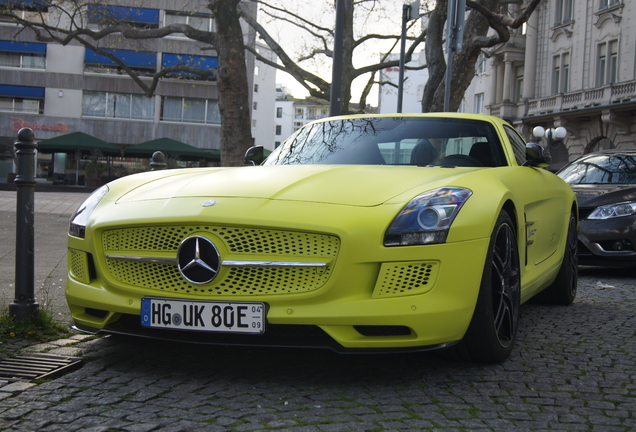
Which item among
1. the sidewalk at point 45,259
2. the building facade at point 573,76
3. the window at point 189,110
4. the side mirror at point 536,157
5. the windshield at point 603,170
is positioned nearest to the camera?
the side mirror at point 536,157

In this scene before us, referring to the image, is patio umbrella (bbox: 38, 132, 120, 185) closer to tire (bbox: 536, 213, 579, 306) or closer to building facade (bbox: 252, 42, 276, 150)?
tire (bbox: 536, 213, 579, 306)

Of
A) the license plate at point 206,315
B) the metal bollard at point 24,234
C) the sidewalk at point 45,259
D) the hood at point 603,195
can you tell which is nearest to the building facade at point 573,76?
the sidewalk at point 45,259

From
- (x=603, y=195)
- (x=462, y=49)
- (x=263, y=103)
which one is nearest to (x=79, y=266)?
(x=603, y=195)

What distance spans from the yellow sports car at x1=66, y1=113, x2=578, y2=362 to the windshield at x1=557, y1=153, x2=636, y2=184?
5412 mm

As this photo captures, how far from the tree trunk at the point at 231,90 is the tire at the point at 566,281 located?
10.1 m

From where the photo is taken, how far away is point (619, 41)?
32812mm

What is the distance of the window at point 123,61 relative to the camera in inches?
1789

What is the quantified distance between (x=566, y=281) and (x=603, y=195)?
2.84 meters

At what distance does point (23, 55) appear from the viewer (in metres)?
45.8

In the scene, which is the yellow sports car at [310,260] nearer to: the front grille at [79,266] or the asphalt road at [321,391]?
the front grille at [79,266]

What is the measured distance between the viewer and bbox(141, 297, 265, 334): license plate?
331 cm

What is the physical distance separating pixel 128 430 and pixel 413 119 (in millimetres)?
3090

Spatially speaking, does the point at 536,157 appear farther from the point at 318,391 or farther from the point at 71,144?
the point at 71,144

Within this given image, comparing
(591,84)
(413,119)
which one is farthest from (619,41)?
(413,119)
